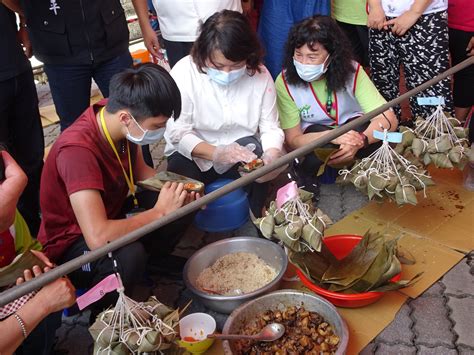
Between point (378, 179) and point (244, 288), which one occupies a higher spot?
point (378, 179)

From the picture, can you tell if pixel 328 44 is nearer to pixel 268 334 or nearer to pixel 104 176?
pixel 104 176

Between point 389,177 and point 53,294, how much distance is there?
156 centimetres

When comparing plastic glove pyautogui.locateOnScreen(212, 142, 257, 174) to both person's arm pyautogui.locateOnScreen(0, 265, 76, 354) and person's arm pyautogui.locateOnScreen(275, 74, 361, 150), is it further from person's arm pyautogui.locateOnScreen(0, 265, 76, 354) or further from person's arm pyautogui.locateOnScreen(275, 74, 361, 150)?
person's arm pyautogui.locateOnScreen(0, 265, 76, 354)

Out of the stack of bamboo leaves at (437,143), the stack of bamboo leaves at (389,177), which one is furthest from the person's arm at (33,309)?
the stack of bamboo leaves at (437,143)

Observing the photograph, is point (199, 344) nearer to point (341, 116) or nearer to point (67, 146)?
point (67, 146)

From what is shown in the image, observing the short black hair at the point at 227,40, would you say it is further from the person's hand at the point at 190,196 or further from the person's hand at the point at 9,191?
the person's hand at the point at 9,191

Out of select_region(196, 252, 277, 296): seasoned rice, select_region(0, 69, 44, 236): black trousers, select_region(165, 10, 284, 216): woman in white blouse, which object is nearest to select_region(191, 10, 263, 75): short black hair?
select_region(165, 10, 284, 216): woman in white blouse

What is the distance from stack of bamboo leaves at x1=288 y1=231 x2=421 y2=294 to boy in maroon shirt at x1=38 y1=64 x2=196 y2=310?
585mm

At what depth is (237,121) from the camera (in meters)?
2.80

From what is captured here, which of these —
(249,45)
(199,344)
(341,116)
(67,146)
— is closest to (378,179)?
Result: (341,116)

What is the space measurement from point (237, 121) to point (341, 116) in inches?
25.1

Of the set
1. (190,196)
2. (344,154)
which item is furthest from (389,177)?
(190,196)

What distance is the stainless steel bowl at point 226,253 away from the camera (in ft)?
6.86

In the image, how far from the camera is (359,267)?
219cm
